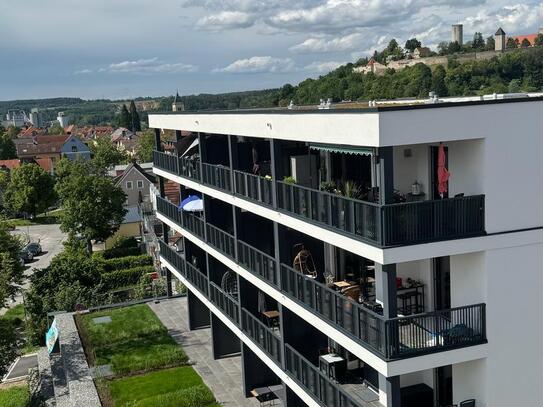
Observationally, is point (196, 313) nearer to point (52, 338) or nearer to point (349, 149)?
point (52, 338)

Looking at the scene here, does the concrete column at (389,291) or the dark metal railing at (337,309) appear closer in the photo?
the concrete column at (389,291)

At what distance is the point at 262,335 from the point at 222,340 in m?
6.80

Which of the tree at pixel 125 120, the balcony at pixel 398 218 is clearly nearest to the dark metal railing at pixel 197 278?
the balcony at pixel 398 218

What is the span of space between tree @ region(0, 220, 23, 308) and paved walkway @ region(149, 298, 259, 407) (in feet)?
23.4

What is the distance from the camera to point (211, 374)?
81.1 ft

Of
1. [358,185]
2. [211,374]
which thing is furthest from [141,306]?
[358,185]

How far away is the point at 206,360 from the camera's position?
86.2 feet

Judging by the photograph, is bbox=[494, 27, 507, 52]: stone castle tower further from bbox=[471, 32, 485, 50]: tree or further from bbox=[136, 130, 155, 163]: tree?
bbox=[136, 130, 155, 163]: tree

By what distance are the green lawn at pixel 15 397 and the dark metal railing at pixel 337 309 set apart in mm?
14344

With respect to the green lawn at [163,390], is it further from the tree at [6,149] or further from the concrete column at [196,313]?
the tree at [6,149]

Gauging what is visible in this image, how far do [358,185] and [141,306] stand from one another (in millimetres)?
19649

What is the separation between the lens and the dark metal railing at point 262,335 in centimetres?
1898

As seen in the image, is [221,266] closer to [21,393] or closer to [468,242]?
[21,393]

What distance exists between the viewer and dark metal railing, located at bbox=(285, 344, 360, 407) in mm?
14672
